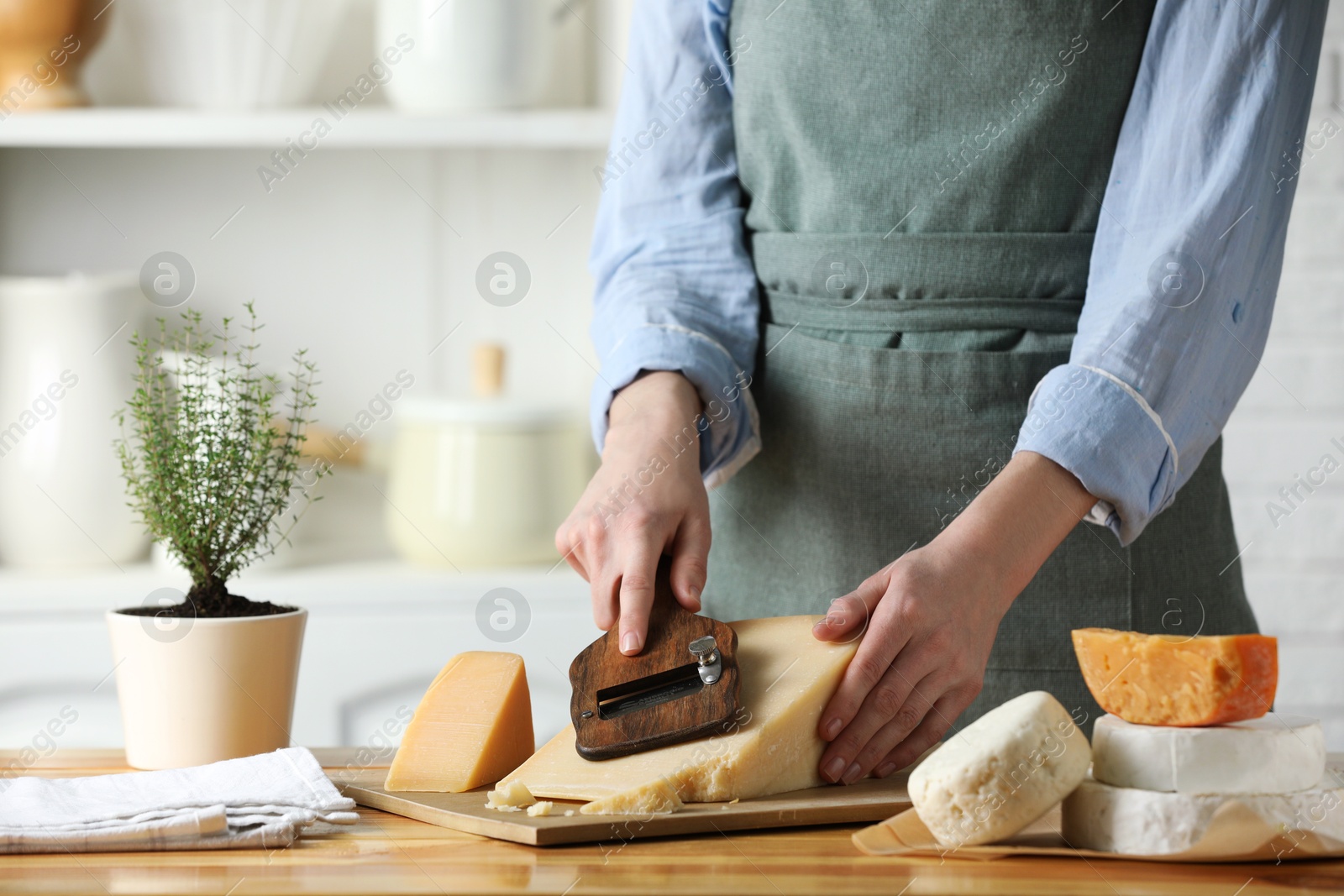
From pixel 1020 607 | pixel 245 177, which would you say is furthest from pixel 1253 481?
pixel 245 177

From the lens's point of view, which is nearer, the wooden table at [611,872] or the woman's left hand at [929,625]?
the wooden table at [611,872]

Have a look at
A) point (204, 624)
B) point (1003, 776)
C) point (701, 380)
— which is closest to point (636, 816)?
point (1003, 776)

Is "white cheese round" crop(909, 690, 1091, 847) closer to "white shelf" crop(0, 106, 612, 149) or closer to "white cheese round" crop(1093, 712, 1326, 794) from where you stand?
"white cheese round" crop(1093, 712, 1326, 794)

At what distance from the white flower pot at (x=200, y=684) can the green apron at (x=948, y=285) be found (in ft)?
1.41

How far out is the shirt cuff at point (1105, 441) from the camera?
755 millimetres

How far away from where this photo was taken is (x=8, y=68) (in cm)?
156

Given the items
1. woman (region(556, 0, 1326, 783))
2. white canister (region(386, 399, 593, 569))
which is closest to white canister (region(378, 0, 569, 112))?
white canister (region(386, 399, 593, 569))

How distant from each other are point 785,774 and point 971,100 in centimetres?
55

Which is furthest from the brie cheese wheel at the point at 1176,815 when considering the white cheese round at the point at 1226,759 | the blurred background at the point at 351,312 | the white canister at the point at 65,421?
the white canister at the point at 65,421

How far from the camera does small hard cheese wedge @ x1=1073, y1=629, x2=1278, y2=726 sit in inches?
22.3

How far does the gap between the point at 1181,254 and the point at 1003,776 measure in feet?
1.36

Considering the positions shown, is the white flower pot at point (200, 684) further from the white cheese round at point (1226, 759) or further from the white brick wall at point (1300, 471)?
the white brick wall at point (1300, 471)

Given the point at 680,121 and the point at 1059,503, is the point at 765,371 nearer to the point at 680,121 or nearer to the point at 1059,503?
the point at 680,121

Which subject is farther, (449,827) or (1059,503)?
(1059,503)
